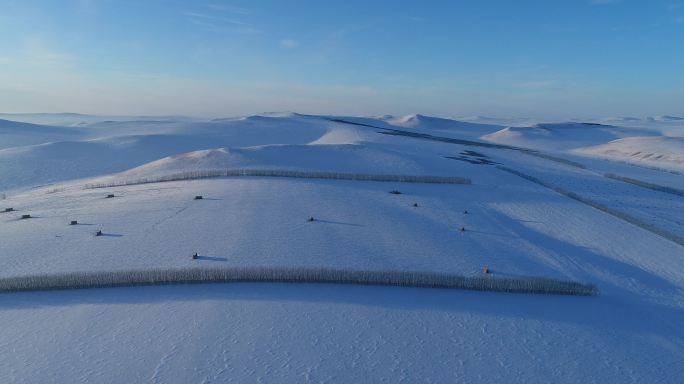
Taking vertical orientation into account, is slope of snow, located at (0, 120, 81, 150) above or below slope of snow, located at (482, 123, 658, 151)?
below

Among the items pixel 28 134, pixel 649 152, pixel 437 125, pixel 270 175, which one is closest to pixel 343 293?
pixel 270 175

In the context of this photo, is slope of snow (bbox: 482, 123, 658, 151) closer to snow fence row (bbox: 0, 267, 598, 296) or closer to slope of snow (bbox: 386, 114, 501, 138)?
slope of snow (bbox: 386, 114, 501, 138)

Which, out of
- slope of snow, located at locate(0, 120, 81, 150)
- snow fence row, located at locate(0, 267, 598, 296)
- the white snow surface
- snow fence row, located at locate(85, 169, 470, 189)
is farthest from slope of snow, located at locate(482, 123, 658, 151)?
slope of snow, located at locate(0, 120, 81, 150)

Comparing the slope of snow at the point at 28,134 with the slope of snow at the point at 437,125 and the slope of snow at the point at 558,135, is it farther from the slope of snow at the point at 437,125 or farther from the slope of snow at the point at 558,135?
the slope of snow at the point at 558,135

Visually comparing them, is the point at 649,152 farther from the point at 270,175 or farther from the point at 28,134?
the point at 28,134

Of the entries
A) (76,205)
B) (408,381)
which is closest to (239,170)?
(76,205)

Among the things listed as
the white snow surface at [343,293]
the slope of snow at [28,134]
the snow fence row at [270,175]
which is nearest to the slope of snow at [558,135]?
the snow fence row at [270,175]
